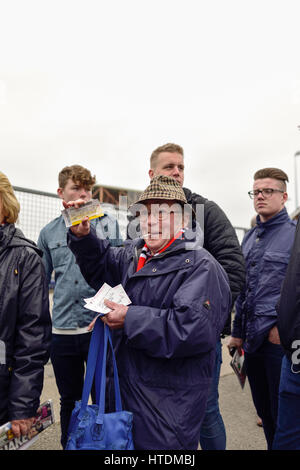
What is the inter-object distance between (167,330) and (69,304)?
117 centimetres

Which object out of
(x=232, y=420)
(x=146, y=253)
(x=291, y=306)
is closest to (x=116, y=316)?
(x=146, y=253)

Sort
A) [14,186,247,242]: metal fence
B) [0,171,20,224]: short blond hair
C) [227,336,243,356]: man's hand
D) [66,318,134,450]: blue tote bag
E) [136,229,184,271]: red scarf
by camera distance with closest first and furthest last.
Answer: [66,318,134,450]: blue tote bag, [136,229,184,271]: red scarf, [0,171,20,224]: short blond hair, [227,336,243,356]: man's hand, [14,186,247,242]: metal fence

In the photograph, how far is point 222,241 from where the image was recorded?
206cm

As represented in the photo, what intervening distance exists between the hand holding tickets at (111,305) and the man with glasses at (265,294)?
49.1 inches

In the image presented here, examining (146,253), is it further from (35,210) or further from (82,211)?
(35,210)

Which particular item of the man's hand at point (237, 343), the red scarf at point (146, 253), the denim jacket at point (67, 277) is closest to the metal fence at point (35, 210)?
the denim jacket at point (67, 277)

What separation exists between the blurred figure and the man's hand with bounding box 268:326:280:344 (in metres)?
1.44

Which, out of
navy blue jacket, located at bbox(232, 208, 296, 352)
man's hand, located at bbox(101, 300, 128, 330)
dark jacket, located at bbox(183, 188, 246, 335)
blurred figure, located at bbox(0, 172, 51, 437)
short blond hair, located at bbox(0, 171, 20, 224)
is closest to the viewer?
man's hand, located at bbox(101, 300, 128, 330)

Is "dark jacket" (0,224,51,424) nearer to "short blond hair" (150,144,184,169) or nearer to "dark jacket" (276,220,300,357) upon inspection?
"short blond hair" (150,144,184,169)

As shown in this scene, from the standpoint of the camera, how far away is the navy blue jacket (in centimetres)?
238

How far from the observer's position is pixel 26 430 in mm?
1545

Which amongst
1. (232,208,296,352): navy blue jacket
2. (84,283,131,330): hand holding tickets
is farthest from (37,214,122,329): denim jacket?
(232,208,296,352): navy blue jacket

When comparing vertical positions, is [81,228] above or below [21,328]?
above
